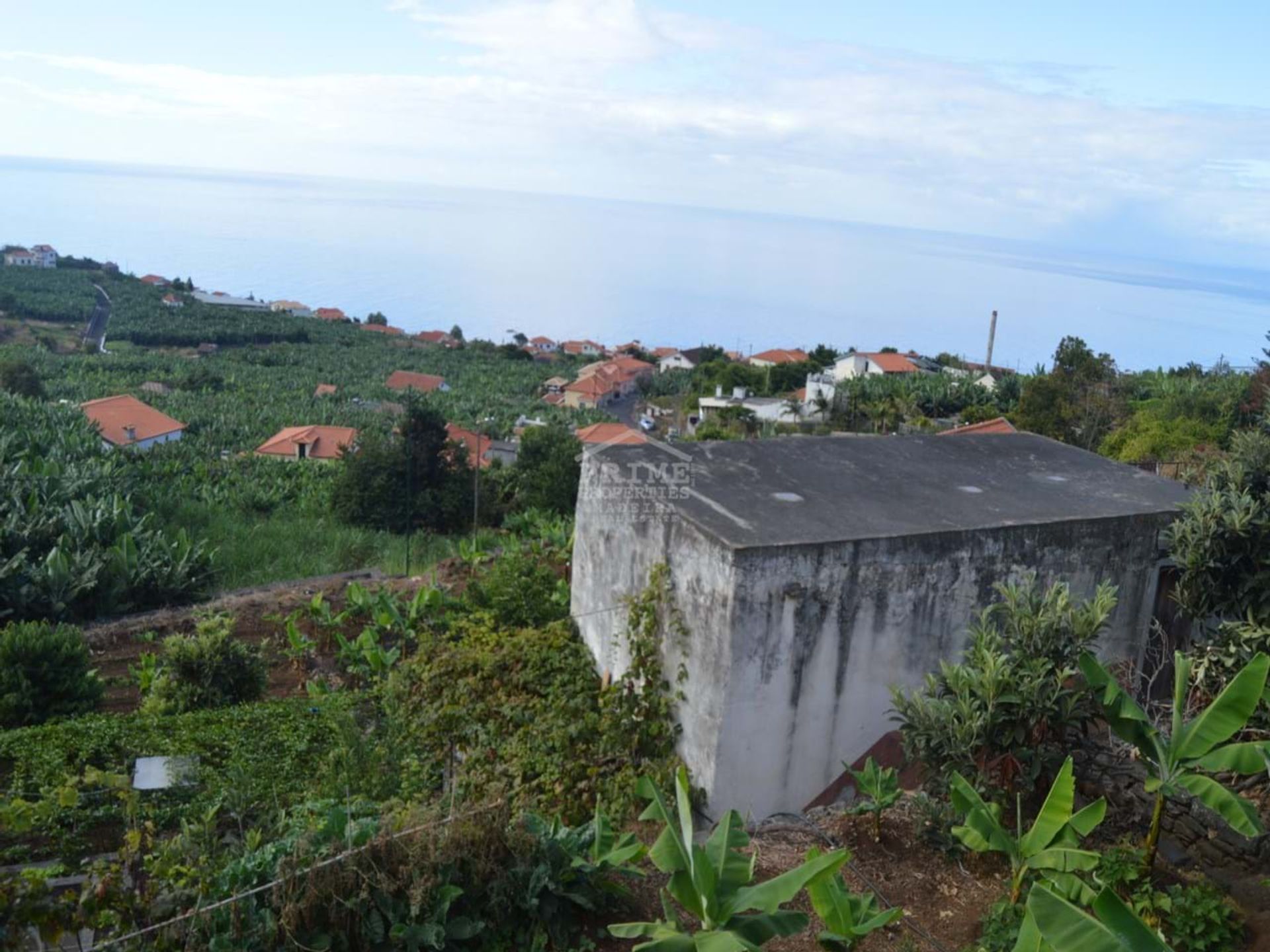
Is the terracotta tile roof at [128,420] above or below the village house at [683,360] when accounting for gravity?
below

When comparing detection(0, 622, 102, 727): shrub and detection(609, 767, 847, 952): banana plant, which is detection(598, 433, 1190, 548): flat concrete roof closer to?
detection(609, 767, 847, 952): banana plant

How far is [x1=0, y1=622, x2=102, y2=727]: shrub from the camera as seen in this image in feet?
29.6

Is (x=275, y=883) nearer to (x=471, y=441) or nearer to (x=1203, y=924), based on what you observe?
(x=1203, y=924)

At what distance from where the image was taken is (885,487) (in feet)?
30.7

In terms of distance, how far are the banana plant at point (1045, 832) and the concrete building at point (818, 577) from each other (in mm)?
2529

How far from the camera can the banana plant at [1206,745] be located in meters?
4.62

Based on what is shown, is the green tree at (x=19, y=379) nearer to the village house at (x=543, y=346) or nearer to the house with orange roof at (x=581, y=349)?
the house with orange roof at (x=581, y=349)

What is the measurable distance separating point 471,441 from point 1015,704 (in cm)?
2912

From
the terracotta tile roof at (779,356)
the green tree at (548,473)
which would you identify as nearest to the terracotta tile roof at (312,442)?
the green tree at (548,473)

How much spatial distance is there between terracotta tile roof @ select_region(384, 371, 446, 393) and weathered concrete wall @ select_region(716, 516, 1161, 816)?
188 feet

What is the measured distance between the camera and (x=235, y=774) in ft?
23.9

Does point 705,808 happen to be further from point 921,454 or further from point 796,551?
point 921,454

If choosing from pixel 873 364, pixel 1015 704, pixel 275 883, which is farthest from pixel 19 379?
pixel 1015 704

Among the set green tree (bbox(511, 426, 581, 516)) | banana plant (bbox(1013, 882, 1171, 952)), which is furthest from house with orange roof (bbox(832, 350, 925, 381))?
banana plant (bbox(1013, 882, 1171, 952))
